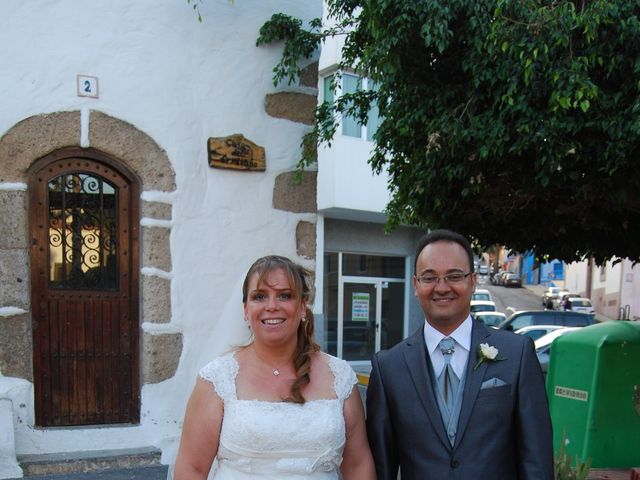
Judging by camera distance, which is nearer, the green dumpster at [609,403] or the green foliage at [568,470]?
the green foliage at [568,470]

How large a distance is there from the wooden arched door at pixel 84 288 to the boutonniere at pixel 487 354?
89.5 inches

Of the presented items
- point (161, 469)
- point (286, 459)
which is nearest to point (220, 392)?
point (286, 459)

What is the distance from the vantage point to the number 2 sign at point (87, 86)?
3.34 metres

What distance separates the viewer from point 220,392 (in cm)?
196

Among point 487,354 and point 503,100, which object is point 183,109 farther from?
point 487,354

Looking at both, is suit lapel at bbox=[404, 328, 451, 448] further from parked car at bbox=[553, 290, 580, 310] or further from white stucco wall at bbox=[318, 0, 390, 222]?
parked car at bbox=[553, 290, 580, 310]

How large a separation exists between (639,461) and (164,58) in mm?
4434

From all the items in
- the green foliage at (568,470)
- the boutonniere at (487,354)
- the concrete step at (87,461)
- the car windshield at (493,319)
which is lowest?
the car windshield at (493,319)

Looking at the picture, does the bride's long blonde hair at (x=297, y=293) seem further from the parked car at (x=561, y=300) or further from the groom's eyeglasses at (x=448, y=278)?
the parked car at (x=561, y=300)

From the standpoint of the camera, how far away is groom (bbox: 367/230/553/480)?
1.86 meters

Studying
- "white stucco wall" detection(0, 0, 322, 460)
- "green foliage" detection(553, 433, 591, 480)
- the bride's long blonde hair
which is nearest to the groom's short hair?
the bride's long blonde hair

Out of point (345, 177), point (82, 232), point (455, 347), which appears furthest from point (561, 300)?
point (455, 347)

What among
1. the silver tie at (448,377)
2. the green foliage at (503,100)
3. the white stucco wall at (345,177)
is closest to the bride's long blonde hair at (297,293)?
the silver tie at (448,377)

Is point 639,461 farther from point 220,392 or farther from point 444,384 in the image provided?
point 220,392
